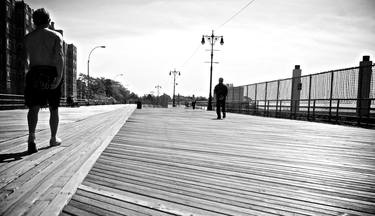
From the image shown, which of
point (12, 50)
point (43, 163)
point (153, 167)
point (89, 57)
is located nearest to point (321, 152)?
point (153, 167)

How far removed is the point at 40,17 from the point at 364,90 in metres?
10.6

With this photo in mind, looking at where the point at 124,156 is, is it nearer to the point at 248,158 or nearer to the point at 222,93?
the point at 248,158

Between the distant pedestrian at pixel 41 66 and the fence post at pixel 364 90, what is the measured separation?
9.91 meters

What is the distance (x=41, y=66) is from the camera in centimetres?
282

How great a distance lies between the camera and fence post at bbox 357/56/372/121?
9.03 m

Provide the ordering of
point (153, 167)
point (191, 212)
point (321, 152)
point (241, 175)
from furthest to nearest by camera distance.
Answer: point (321, 152) < point (153, 167) < point (241, 175) < point (191, 212)

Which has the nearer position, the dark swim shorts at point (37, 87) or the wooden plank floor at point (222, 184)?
the wooden plank floor at point (222, 184)

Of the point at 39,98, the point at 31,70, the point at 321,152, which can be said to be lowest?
the point at 321,152

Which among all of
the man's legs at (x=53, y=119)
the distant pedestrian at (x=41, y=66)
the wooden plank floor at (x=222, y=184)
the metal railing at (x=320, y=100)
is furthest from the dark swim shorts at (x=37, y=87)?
the metal railing at (x=320, y=100)

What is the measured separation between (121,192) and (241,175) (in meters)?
1.03

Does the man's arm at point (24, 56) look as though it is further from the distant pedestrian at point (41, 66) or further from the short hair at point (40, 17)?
the short hair at point (40, 17)

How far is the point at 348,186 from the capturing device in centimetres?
197

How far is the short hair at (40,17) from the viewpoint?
287cm

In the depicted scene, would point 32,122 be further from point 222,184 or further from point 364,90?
point 364,90
